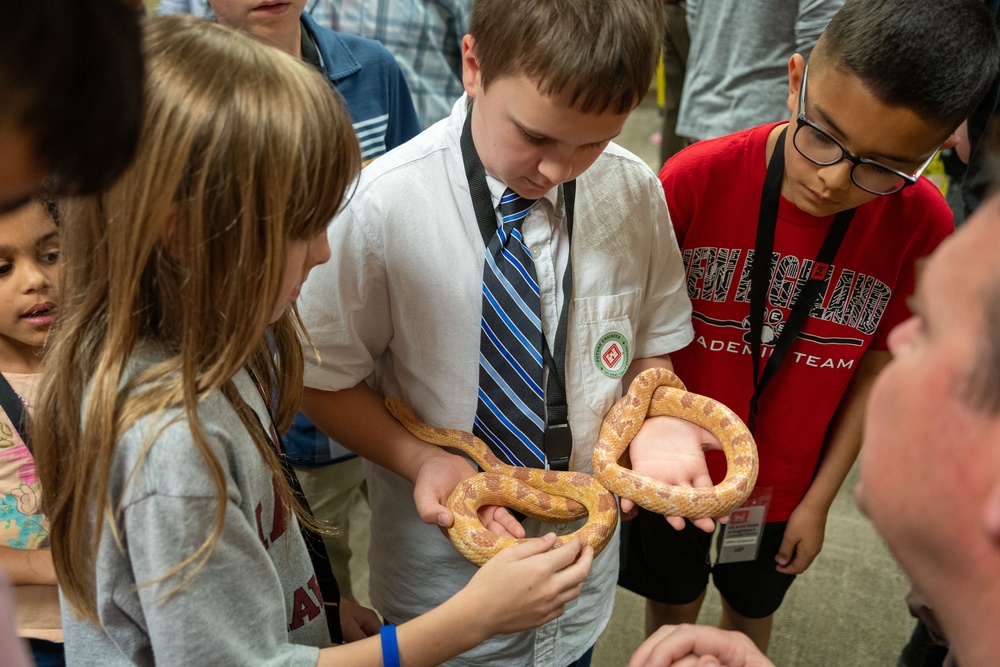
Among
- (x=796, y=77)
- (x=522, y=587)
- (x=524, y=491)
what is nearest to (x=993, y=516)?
(x=522, y=587)

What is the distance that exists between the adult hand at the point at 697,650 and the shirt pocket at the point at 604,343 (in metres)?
0.49

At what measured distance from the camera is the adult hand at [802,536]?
2217mm

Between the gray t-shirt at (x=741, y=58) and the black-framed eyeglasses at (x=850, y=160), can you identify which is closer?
the black-framed eyeglasses at (x=850, y=160)

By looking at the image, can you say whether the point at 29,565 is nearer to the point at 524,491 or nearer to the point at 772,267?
the point at 524,491

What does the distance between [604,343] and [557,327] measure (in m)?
0.13

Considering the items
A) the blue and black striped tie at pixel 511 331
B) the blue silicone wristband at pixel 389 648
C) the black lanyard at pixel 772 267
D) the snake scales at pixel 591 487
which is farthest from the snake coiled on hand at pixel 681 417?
the blue silicone wristband at pixel 389 648

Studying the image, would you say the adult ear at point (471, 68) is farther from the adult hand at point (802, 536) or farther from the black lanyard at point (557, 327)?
the adult hand at point (802, 536)

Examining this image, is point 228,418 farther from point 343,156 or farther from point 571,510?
point 571,510

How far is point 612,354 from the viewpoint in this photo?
1.77 meters

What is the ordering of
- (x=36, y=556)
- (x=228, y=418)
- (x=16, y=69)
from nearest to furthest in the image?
(x=16, y=69) → (x=228, y=418) → (x=36, y=556)

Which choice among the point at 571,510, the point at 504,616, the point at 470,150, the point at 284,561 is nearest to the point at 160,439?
the point at 284,561

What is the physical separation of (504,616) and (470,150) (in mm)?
899

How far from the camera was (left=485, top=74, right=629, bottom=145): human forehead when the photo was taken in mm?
1442

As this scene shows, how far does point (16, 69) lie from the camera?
27.8 inches
